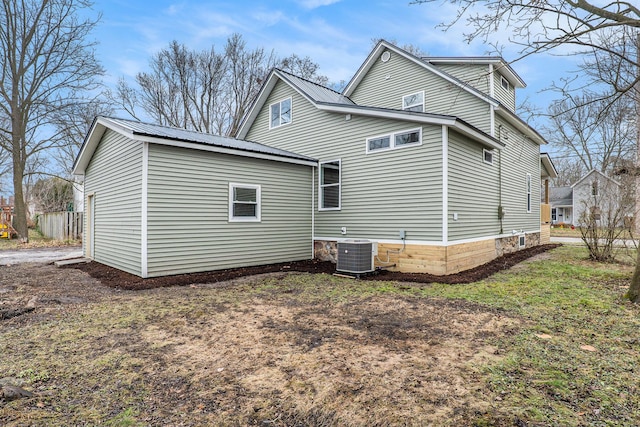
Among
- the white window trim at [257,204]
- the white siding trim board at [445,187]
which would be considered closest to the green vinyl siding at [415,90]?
the white siding trim board at [445,187]

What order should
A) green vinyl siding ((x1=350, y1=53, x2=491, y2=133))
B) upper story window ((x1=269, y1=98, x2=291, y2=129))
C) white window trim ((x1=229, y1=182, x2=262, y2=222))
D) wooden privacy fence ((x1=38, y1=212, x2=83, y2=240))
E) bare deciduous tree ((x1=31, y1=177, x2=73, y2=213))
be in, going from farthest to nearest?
bare deciduous tree ((x1=31, y1=177, x2=73, y2=213)) → wooden privacy fence ((x1=38, y1=212, x2=83, y2=240)) → upper story window ((x1=269, y1=98, x2=291, y2=129)) → green vinyl siding ((x1=350, y1=53, x2=491, y2=133)) → white window trim ((x1=229, y1=182, x2=262, y2=222))

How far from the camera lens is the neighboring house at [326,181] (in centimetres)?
762

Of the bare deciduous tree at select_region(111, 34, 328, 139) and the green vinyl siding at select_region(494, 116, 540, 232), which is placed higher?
the bare deciduous tree at select_region(111, 34, 328, 139)

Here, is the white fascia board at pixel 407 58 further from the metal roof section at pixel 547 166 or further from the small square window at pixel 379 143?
the metal roof section at pixel 547 166

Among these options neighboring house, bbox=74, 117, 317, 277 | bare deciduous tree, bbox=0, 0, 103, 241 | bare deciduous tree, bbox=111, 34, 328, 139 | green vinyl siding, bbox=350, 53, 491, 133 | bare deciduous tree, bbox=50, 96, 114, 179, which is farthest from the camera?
bare deciduous tree, bbox=111, 34, 328, 139

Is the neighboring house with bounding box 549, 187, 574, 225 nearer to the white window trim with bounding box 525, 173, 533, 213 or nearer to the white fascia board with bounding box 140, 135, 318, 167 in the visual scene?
the white window trim with bounding box 525, 173, 533, 213

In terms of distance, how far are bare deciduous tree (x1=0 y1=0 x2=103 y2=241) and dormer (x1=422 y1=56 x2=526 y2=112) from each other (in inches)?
656

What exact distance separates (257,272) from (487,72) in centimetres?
1009

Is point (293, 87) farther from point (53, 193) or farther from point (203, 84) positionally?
point (53, 193)

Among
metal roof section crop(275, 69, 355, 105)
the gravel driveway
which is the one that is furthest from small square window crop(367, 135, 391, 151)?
the gravel driveway

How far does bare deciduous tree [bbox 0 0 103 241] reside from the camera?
51.1 feet

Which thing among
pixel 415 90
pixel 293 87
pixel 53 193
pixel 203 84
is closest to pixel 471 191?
pixel 415 90

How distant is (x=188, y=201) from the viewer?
25.8ft

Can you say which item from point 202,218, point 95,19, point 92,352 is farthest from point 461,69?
point 95,19
